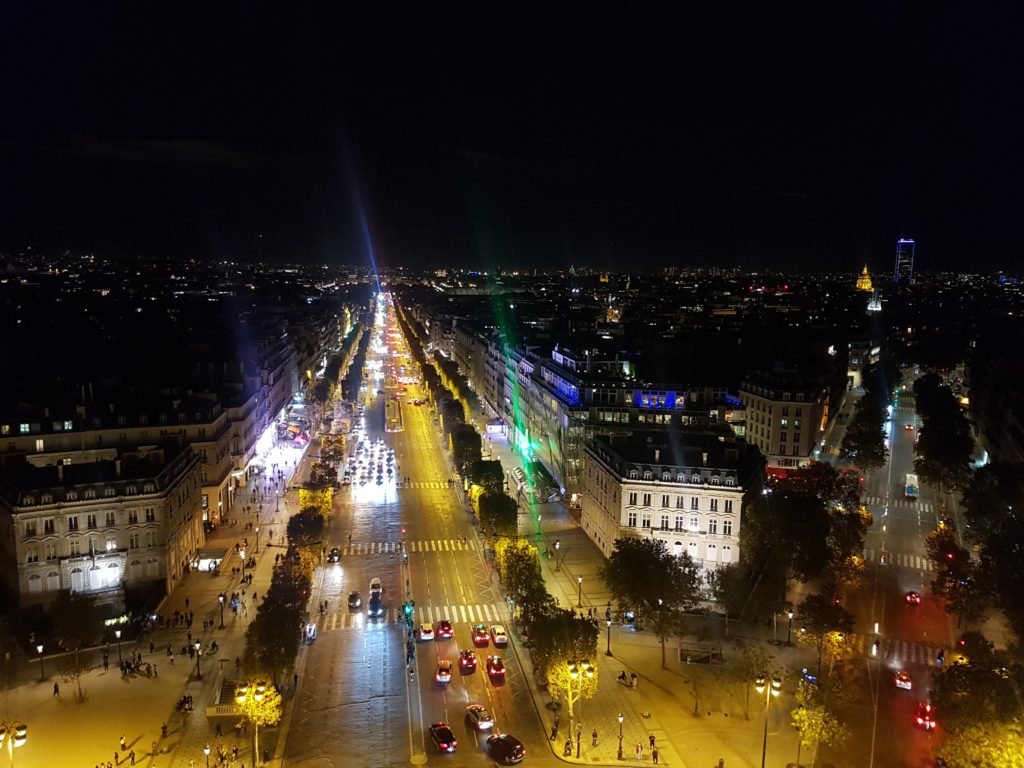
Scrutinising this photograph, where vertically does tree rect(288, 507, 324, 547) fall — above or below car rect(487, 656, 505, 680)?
above

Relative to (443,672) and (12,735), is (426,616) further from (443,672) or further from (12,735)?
(12,735)

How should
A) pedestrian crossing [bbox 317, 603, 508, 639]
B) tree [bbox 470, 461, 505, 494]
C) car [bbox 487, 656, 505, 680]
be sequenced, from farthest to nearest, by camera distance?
tree [bbox 470, 461, 505, 494] → pedestrian crossing [bbox 317, 603, 508, 639] → car [bbox 487, 656, 505, 680]

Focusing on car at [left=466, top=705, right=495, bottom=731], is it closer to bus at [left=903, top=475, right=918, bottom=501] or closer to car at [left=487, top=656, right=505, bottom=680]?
car at [left=487, top=656, right=505, bottom=680]

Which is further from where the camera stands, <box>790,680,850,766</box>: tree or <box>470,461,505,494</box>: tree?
<box>470,461,505,494</box>: tree

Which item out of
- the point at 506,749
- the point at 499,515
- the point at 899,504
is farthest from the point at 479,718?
the point at 899,504

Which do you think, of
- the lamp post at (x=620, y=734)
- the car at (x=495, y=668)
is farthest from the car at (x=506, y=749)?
the car at (x=495, y=668)

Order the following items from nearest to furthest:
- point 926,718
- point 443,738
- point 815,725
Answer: point 815,725, point 443,738, point 926,718

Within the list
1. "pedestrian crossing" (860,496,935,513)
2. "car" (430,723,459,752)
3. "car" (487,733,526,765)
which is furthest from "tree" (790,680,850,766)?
"pedestrian crossing" (860,496,935,513)
